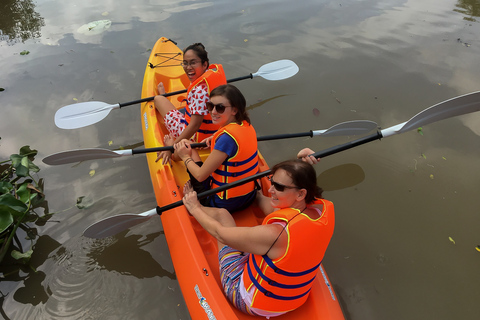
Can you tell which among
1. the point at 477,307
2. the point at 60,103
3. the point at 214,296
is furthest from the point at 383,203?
the point at 60,103

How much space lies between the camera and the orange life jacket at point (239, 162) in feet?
7.75

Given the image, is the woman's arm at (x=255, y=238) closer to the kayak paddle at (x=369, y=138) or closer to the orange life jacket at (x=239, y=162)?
the orange life jacket at (x=239, y=162)

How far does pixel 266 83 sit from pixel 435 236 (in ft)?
10.7

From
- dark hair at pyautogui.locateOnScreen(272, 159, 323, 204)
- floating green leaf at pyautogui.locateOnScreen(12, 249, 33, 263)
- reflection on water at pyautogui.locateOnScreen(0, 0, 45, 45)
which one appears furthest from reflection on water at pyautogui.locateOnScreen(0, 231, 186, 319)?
reflection on water at pyautogui.locateOnScreen(0, 0, 45, 45)

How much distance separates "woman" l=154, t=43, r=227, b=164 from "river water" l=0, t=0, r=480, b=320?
78 centimetres

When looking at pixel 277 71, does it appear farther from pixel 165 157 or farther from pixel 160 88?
pixel 165 157

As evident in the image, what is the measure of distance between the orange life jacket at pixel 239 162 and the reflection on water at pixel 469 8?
21.3 ft

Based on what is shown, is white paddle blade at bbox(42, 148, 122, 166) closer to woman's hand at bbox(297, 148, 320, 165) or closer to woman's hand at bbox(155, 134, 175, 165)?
woman's hand at bbox(155, 134, 175, 165)

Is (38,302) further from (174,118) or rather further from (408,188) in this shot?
(408,188)

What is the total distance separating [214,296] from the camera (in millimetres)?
2137

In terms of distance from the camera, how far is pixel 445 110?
9.19ft

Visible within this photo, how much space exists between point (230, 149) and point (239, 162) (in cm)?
16

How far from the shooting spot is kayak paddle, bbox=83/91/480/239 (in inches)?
104

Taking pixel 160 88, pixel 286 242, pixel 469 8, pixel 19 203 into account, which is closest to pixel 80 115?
pixel 160 88
